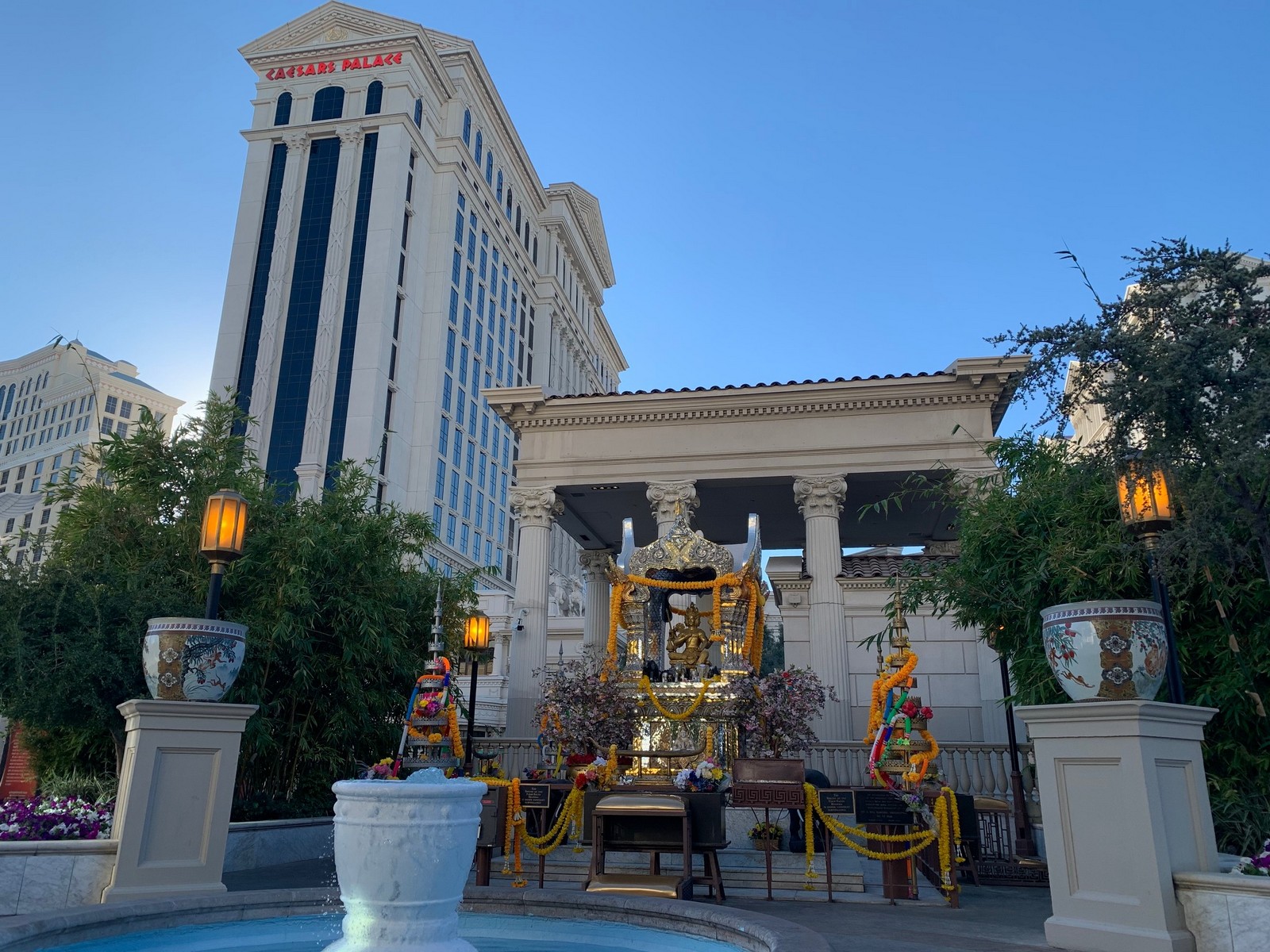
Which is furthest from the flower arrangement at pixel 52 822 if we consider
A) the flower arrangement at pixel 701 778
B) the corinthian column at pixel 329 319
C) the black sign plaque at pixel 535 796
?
the corinthian column at pixel 329 319

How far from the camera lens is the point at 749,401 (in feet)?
63.8

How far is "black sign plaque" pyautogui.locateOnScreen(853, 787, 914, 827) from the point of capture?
27.6ft

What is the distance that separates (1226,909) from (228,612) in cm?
1230

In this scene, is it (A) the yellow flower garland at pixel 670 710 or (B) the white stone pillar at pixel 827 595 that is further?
(B) the white stone pillar at pixel 827 595

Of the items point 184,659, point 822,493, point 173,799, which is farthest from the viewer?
point 822,493

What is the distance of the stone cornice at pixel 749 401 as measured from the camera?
61.0 feet

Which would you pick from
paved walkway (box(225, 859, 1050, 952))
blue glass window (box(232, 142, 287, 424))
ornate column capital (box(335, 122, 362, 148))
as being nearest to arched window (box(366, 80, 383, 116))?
ornate column capital (box(335, 122, 362, 148))

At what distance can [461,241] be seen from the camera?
58.4m

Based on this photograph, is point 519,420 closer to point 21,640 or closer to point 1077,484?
point 21,640

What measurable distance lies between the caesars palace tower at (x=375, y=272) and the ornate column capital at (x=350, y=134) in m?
0.07

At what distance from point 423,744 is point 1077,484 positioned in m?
8.09

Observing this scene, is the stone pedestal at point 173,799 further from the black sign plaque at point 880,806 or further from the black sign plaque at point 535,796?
the black sign plaque at point 880,806

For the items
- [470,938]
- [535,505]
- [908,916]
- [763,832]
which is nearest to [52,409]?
[535,505]

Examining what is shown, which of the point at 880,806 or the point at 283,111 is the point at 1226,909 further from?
the point at 283,111
